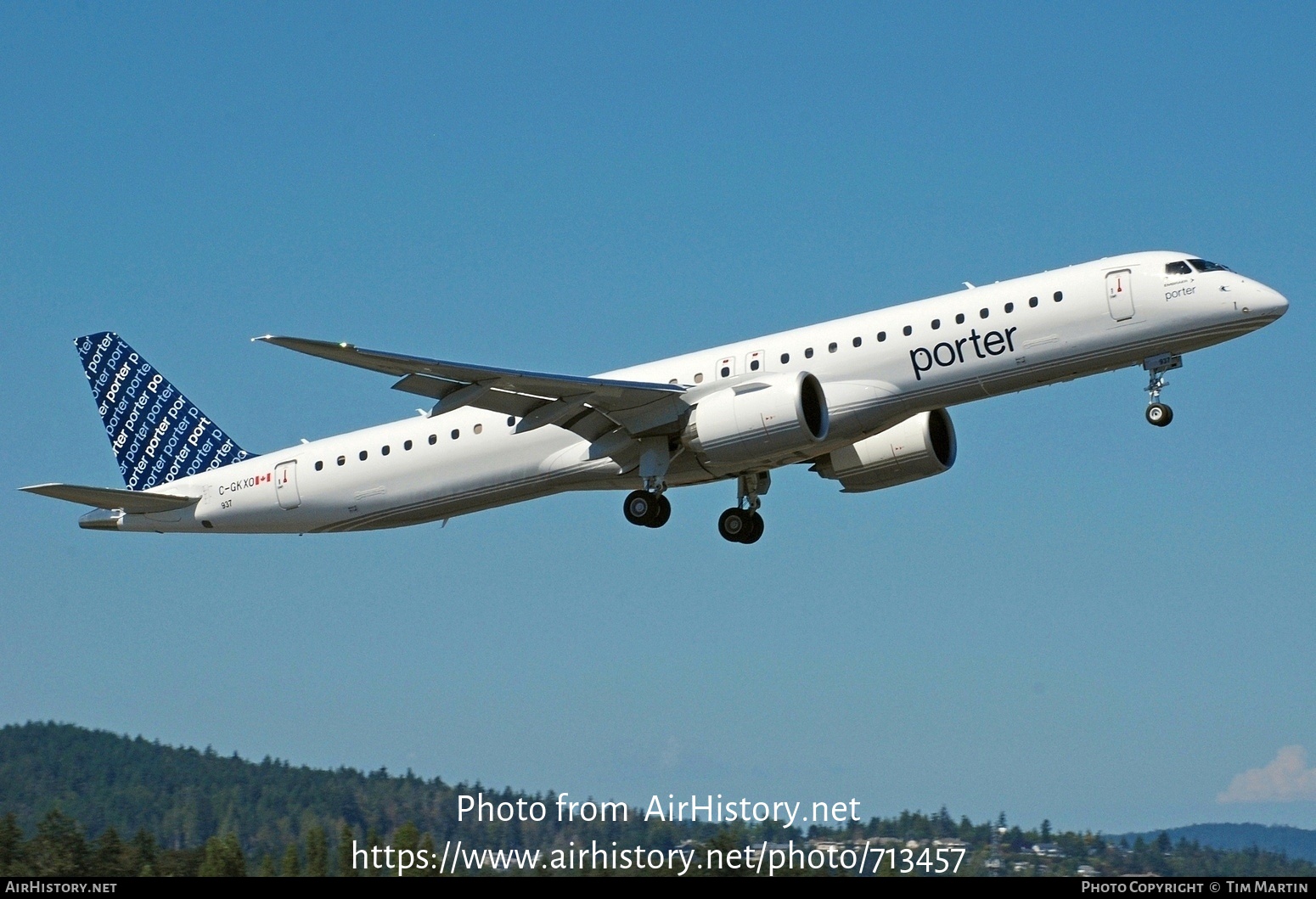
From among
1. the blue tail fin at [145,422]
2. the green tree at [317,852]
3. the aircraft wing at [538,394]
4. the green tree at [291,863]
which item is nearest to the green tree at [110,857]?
the green tree at [291,863]

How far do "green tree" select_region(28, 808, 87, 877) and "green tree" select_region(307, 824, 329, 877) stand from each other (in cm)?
499

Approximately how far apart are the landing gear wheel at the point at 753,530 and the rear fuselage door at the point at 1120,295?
1033cm

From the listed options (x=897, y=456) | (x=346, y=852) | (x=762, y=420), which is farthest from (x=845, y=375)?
(x=346, y=852)

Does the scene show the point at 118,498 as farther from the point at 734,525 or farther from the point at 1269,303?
the point at 1269,303

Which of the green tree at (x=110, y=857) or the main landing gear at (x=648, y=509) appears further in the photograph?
the main landing gear at (x=648, y=509)

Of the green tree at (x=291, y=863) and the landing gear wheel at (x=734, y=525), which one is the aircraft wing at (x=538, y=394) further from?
the green tree at (x=291, y=863)

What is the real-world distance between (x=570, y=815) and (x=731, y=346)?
11.7 m

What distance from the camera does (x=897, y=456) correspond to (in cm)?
4150

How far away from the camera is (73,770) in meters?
56.9

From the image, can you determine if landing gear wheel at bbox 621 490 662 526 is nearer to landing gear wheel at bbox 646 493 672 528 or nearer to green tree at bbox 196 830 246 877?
landing gear wheel at bbox 646 493 672 528

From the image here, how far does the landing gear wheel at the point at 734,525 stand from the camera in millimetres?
42469

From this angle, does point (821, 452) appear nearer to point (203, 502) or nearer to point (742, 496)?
point (742, 496)

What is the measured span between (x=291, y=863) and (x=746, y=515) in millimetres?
13395
